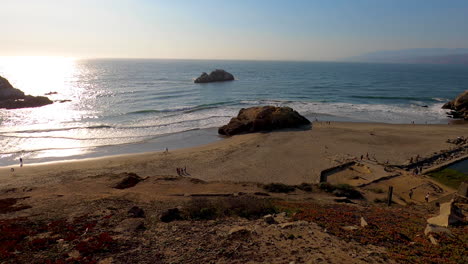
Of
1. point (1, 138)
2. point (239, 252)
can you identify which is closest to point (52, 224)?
point (239, 252)

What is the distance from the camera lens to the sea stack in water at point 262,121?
39.5 metres

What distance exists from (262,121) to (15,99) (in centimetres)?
5660

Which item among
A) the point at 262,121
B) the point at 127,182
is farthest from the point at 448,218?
the point at 262,121

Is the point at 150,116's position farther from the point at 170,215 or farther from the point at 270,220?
the point at 270,220

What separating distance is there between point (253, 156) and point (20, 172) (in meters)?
22.0

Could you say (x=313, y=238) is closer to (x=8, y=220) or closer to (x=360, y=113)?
(x=8, y=220)

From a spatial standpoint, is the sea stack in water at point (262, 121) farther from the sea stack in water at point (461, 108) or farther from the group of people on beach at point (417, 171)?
the sea stack in water at point (461, 108)

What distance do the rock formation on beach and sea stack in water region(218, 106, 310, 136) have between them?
151 ft

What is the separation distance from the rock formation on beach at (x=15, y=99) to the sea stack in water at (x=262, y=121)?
4592cm

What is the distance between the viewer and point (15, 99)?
61.0 metres

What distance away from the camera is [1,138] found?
3684 cm

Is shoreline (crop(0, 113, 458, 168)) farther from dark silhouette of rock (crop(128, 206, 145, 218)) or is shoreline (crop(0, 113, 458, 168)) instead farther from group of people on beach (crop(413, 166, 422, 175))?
group of people on beach (crop(413, 166, 422, 175))

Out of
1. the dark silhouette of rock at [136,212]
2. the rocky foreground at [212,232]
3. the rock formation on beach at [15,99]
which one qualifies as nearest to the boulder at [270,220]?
the rocky foreground at [212,232]

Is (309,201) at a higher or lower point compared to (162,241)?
lower
